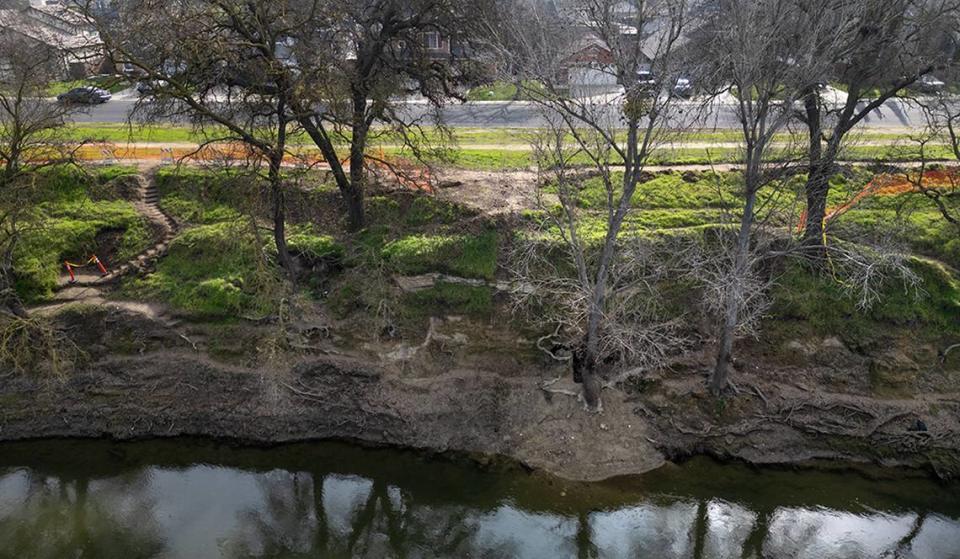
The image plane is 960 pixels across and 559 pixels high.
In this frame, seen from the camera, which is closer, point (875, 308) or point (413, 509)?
point (413, 509)

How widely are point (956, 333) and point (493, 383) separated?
11885 millimetres

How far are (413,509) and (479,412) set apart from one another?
2.98 m

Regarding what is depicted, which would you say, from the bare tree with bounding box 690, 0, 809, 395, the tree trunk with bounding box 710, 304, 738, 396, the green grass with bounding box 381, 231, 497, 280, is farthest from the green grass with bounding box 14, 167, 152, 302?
the tree trunk with bounding box 710, 304, 738, 396

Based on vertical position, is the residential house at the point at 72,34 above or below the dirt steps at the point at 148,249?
above

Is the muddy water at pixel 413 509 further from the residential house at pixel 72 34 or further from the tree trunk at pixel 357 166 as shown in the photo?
the residential house at pixel 72 34

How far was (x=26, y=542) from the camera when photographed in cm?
1406

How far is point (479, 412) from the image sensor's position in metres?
17.2

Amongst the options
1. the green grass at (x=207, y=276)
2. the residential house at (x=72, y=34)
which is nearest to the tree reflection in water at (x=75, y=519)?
the green grass at (x=207, y=276)

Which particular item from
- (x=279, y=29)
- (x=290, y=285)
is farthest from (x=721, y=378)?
(x=279, y=29)

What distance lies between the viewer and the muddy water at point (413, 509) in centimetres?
1408

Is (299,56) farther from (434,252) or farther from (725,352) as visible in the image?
(725,352)

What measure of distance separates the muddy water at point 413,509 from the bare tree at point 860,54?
19.0ft

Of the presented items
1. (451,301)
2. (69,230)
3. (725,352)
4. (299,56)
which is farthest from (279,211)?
(725,352)

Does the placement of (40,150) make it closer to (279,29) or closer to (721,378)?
(279,29)
